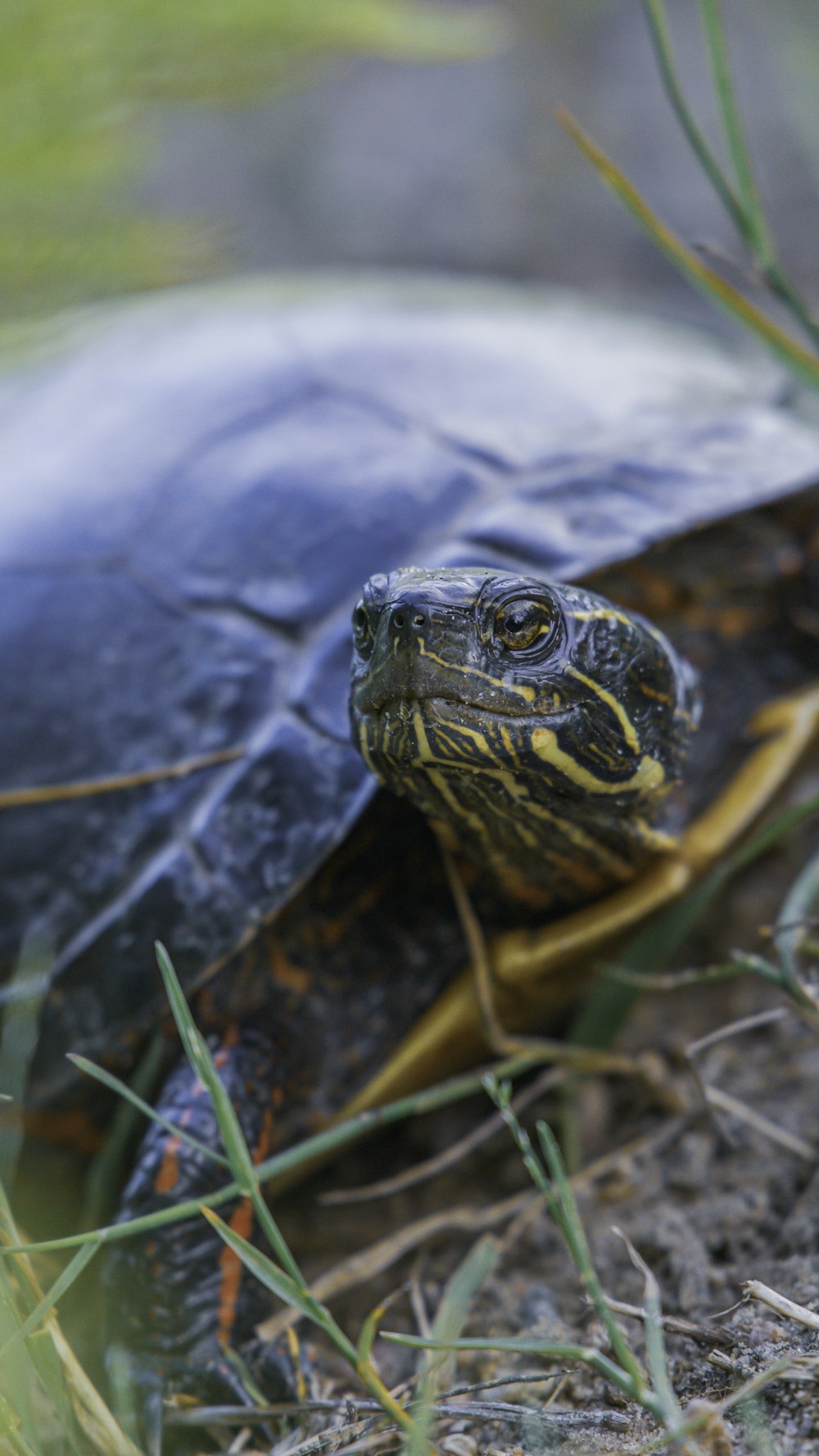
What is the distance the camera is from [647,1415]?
1.22 m

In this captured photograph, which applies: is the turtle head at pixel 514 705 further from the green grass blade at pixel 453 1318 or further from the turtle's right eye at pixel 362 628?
the green grass blade at pixel 453 1318

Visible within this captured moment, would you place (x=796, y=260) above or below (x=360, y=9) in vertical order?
below

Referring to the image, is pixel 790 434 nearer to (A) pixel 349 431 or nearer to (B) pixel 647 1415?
(A) pixel 349 431

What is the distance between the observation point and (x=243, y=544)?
210 centimetres

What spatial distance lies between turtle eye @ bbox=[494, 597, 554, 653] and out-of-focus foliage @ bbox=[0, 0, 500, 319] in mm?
2213

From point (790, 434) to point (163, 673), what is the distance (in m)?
1.35

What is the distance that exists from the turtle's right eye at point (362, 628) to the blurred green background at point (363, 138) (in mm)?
2065

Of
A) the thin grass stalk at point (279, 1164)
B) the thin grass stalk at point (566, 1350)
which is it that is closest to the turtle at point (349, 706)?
the thin grass stalk at point (279, 1164)

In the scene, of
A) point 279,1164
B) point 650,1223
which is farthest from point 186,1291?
point 650,1223

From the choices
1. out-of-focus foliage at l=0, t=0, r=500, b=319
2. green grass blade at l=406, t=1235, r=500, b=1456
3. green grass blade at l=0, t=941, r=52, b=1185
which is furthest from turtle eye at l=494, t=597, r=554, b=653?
out-of-focus foliage at l=0, t=0, r=500, b=319

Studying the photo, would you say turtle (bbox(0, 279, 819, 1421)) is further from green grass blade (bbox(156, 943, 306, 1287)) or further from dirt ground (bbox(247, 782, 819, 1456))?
green grass blade (bbox(156, 943, 306, 1287))

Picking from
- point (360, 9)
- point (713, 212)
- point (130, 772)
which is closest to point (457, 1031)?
point (130, 772)

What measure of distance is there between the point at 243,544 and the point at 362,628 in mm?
723

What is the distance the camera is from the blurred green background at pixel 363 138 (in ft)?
9.77
